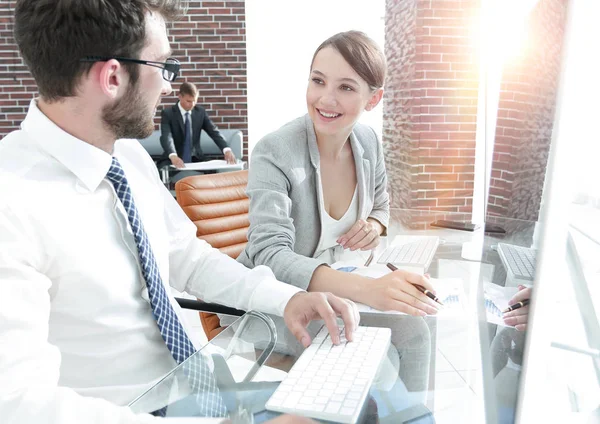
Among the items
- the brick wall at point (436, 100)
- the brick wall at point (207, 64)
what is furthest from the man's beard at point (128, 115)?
the brick wall at point (207, 64)

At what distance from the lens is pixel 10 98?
6031mm

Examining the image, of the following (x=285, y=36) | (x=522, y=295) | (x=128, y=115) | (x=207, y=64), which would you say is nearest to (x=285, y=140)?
(x=128, y=115)

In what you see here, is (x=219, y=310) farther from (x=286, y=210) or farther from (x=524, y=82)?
(x=524, y=82)

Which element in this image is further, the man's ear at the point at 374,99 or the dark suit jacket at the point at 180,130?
the dark suit jacket at the point at 180,130

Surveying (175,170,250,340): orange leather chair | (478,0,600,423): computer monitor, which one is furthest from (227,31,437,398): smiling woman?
(478,0,600,423): computer monitor

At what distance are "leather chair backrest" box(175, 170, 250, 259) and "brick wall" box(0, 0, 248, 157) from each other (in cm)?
425

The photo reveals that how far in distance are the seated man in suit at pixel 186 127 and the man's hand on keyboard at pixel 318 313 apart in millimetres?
4510

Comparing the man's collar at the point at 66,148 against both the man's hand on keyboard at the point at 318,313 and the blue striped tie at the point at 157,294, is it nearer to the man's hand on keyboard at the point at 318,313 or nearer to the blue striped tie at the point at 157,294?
the blue striped tie at the point at 157,294

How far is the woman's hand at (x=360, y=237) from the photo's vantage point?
168 centimetres

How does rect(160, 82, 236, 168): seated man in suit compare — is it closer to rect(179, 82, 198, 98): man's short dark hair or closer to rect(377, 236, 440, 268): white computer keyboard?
rect(179, 82, 198, 98): man's short dark hair

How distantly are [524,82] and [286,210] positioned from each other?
2.41 ft

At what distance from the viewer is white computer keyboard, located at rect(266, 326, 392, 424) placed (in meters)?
0.74

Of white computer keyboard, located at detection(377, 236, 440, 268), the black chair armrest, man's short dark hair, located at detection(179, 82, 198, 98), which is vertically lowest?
the black chair armrest

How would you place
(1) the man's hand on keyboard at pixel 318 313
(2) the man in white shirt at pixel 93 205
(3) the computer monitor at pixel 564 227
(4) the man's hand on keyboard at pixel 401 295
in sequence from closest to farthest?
(3) the computer monitor at pixel 564 227 → (2) the man in white shirt at pixel 93 205 → (1) the man's hand on keyboard at pixel 318 313 → (4) the man's hand on keyboard at pixel 401 295
